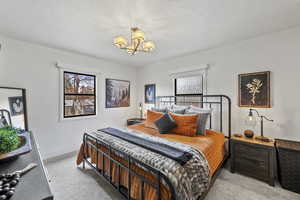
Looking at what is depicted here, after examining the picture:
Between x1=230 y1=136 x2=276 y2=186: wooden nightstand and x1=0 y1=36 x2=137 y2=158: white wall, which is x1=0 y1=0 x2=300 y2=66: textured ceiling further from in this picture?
x1=230 y1=136 x2=276 y2=186: wooden nightstand

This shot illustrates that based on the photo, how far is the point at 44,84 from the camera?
271cm

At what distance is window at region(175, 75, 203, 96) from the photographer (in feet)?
10.1

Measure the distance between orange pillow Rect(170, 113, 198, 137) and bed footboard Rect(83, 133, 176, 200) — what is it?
3.76ft

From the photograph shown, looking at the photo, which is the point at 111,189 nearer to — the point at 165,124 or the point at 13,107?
the point at 165,124

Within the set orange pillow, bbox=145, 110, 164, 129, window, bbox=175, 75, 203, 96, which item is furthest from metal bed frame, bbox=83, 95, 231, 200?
orange pillow, bbox=145, 110, 164, 129

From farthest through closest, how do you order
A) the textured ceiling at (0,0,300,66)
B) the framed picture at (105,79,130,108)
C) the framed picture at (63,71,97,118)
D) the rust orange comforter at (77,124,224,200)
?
the framed picture at (105,79,130,108)
the framed picture at (63,71,97,118)
the textured ceiling at (0,0,300,66)
the rust orange comforter at (77,124,224,200)

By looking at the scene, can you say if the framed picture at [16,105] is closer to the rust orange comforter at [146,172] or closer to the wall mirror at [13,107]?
the wall mirror at [13,107]

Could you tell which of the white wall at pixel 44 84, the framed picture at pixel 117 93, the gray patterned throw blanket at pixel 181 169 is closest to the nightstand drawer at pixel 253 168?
the gray patterned throw blanket at pixel 181 169

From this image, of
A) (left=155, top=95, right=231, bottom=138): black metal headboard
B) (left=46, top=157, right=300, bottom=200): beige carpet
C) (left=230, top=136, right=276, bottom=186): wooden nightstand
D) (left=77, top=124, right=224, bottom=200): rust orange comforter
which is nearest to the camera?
(left=77, top=124, right=224, bottom=200): rust orange comforter

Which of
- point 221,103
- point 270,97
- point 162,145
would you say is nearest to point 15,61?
point 162,145

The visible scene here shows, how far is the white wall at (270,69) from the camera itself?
2061 millimetres

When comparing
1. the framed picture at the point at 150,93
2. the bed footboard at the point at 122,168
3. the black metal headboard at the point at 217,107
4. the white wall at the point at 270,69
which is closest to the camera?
the bed footboard at the point at 122,168

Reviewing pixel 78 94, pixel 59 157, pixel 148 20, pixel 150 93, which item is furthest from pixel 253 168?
pixel 78 94

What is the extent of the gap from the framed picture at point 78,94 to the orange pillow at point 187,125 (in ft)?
7.74
